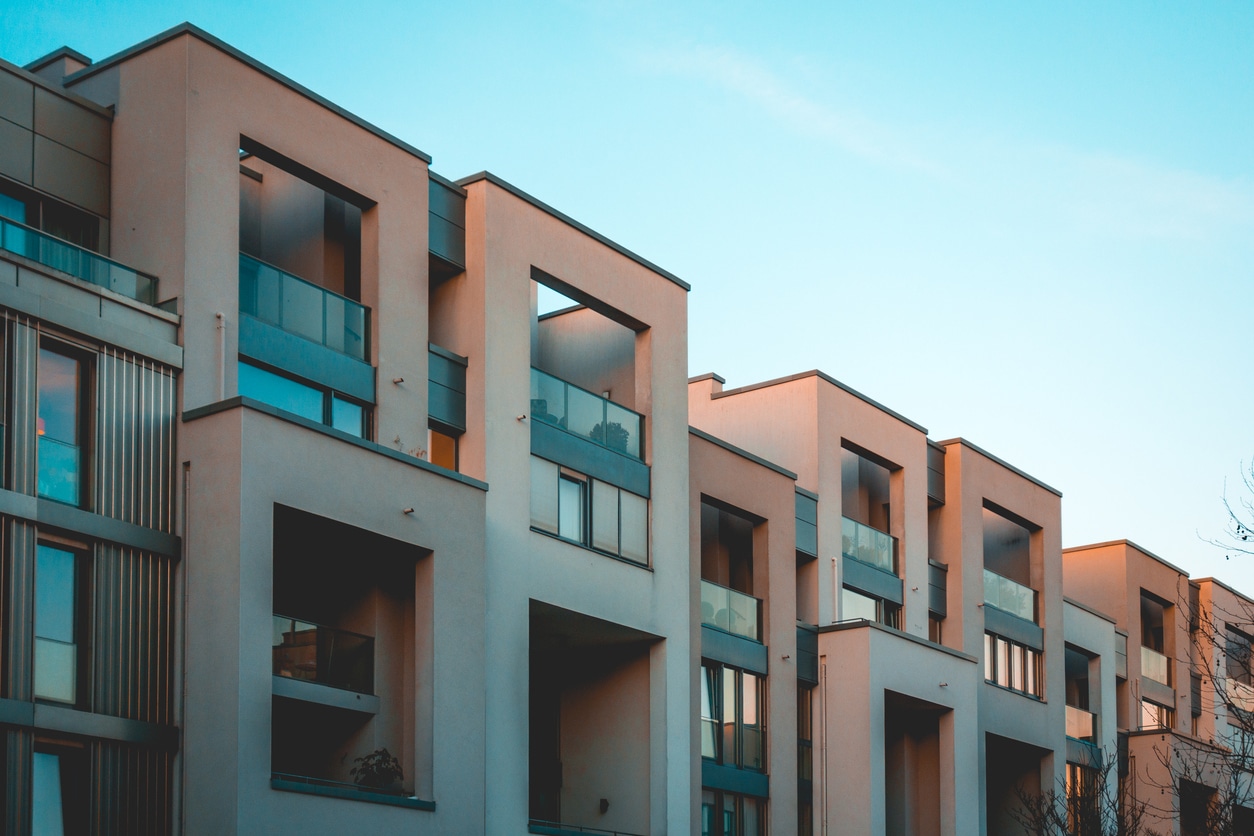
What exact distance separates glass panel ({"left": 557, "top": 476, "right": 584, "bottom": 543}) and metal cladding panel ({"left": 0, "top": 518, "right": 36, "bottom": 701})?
11.7 meters

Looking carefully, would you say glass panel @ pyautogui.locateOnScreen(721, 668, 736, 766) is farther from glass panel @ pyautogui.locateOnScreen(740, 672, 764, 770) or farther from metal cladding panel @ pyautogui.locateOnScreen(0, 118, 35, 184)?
metal cladding panel @ pyautogui.locateOnScreen(0, 118, 35, 184)

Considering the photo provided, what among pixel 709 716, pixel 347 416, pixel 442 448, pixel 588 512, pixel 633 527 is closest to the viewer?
pixel 347 416

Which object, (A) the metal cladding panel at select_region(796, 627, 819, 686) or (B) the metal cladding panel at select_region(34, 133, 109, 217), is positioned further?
(A) the metal cladding panel at select_region(796, 627, 819, 686)

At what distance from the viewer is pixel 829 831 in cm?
3975

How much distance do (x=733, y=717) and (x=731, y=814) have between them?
83.3 inches

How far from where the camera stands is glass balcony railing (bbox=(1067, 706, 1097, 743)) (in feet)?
169

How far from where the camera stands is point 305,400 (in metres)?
28.2

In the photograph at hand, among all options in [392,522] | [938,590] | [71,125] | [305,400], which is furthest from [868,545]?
[71,125]

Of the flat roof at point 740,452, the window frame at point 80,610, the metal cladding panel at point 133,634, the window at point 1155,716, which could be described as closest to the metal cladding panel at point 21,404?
the window frame at point 80,610

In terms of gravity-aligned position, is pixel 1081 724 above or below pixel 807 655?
below

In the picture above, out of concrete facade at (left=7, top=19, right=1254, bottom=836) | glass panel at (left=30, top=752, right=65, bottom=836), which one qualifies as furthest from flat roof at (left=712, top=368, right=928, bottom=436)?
glass panel at (left=30, top=752, right=65, bottom=836)

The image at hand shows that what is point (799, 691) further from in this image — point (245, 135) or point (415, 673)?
point (245, 135)

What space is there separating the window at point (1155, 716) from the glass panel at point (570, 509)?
30003 millimetres

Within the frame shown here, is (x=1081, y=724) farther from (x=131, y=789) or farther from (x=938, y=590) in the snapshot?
(x=131, y=789)
